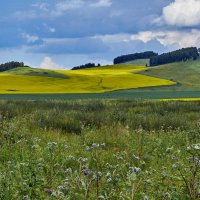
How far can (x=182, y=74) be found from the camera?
104 m

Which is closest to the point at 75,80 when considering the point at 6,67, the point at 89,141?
the point at 6,67

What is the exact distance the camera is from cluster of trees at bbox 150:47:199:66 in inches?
5620

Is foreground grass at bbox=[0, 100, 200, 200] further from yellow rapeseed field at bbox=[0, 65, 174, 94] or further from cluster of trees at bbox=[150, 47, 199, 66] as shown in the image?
cluster of trees at bbox=[150, 47, 199, 66]

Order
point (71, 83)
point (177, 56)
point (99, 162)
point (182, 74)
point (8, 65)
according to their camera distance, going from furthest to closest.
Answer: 1. point (8, 65)
2. point (177, 56)
3. point (182, 74)
4. point (71, 83)
5. point (99, 162)

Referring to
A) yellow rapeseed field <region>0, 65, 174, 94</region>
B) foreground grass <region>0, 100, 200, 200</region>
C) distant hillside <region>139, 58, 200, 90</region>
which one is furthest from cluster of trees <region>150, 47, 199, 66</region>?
foreground grass <region>0, 100, 200, 200</region>

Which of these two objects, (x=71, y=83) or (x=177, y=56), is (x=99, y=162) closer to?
(x=71, y=83)

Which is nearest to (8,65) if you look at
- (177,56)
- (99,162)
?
(177,56)

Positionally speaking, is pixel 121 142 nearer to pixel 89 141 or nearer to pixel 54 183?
pixel 89 141


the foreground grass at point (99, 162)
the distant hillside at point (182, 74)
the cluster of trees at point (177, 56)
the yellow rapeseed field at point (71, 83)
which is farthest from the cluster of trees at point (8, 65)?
the foreground grass at point (99, 162)

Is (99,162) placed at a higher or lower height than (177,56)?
lower

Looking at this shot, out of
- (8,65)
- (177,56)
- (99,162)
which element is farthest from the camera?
(8,65)

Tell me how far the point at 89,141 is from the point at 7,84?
69.1 metres

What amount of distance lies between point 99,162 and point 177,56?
141017 millimetres

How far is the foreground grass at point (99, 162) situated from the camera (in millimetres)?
4453
